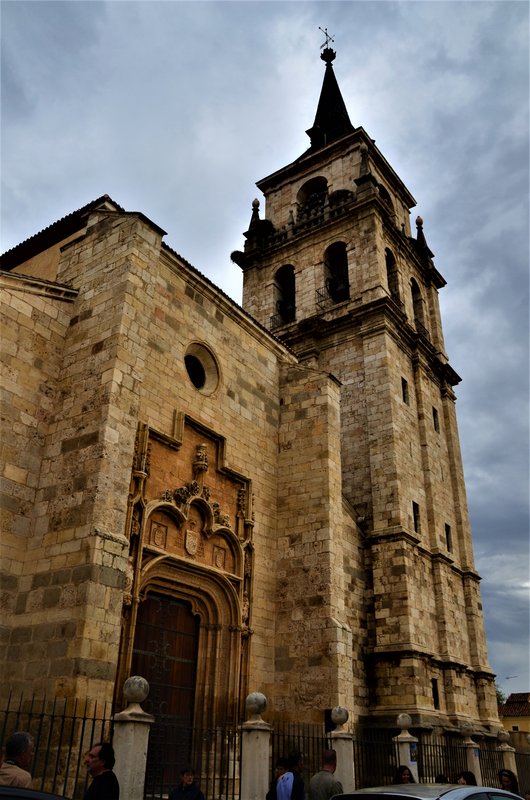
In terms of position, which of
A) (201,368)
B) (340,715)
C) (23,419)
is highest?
(201,368)

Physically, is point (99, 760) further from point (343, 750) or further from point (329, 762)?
point (343, 750)

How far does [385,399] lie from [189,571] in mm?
9228

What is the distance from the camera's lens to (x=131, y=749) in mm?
6016

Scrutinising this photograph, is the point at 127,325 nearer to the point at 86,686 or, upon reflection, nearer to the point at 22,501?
the point at 22,501

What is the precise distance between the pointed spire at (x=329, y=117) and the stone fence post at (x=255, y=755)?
1043 inches

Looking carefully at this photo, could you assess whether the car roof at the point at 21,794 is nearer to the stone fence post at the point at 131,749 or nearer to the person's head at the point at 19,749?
the person's head at the point at 19,749

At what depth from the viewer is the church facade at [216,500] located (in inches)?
345

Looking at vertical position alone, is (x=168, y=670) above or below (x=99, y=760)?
above

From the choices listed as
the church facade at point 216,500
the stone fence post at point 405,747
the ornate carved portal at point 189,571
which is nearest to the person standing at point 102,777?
the church facade at point 216,500

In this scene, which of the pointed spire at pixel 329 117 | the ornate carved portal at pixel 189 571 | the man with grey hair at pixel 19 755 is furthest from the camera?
the pointed spire at pixel 329 117

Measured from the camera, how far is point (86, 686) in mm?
7605

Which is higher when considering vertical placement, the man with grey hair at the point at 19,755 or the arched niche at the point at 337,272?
the arched niche at the point at 337,272

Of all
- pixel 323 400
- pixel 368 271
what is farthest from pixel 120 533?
pixel 368 271

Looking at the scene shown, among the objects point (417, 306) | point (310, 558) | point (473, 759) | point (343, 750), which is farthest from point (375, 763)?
point (417, 306)
